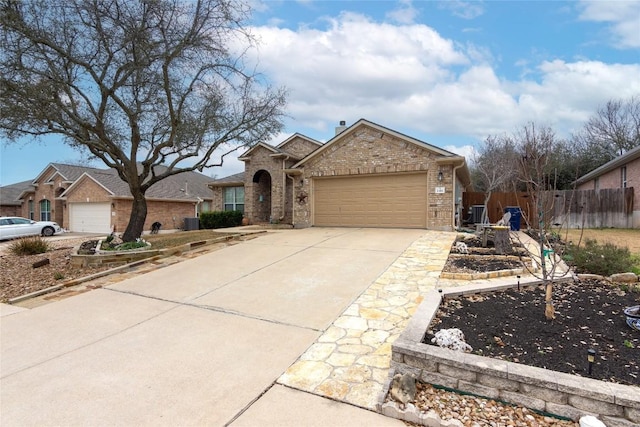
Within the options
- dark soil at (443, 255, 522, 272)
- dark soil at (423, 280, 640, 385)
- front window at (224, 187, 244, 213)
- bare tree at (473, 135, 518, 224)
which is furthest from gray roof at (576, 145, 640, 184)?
front window at (224, 187, 244, 213)

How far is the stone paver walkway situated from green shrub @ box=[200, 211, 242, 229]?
14.0m

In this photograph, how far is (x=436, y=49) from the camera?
10.6 meters

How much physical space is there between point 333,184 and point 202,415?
12.3 metres

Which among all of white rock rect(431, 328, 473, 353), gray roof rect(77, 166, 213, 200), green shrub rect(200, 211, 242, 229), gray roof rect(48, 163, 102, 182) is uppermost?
gray roof rect(48, 163, 102, 182)

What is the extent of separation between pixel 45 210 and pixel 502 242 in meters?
32.9

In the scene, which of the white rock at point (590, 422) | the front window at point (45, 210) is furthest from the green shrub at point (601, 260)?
the front window at point (45, 210)

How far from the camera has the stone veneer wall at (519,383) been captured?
229 centimetres

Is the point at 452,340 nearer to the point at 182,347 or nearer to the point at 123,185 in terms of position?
the point at 182,347

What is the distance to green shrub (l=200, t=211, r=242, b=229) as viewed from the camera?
62.1 ft

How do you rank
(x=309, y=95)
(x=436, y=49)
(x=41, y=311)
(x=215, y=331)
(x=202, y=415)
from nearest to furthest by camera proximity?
(x=202, y=415) < (x=215, y=331) < (x=41, y=311) < (x=436, y=49) < (x=309, y=95)

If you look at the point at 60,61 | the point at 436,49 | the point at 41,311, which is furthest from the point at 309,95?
the point at 41,311

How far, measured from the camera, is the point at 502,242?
7898 mm

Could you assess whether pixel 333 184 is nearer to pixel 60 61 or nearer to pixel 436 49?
pixel 436 49

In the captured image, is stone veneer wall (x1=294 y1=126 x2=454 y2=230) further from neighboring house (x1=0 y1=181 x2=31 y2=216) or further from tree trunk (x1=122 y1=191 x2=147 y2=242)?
neighboring house (x1=0 y1=181 x2=31 y2=216)
